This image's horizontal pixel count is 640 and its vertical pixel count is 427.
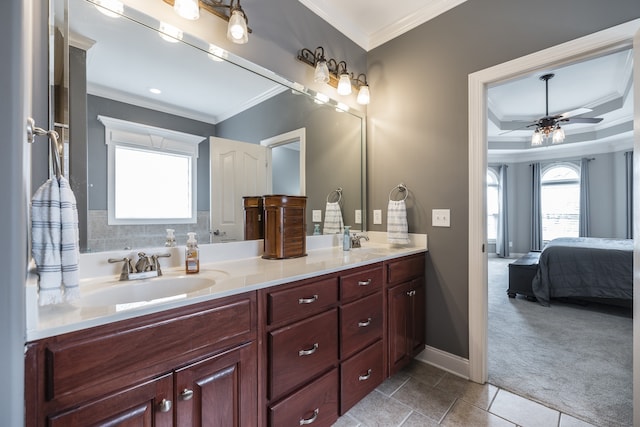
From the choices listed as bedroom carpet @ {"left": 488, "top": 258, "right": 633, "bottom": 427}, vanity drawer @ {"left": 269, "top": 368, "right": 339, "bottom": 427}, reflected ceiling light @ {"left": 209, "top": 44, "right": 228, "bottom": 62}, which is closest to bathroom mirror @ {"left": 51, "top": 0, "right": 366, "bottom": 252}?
reflected ceiling light @ {"left": 209, "top": 44, "right": 228, "bottom": 62}

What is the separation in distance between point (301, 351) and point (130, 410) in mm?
639

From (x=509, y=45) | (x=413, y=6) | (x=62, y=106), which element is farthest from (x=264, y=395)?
(x=413, y=6)

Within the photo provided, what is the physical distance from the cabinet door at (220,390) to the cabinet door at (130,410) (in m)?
0.04

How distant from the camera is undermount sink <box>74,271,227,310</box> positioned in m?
1.02

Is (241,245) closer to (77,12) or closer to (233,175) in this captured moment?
(233,175)

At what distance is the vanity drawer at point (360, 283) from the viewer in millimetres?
1482

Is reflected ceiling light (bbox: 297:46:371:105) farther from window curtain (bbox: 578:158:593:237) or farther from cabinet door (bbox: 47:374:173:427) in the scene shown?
window curtain (bbox: 578:158:593:237)

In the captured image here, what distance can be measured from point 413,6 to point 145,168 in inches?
84.3

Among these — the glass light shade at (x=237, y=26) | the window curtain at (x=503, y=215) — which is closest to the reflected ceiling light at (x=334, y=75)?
the glass light shade at (x=237, y=26)

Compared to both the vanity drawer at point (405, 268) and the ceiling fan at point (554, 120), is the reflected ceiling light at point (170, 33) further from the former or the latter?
the ceiling fan at point (554, 120)

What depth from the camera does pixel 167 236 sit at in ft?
4.61

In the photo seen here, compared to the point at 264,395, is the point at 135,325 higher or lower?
higher

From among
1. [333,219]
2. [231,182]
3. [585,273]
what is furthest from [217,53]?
[585,273]

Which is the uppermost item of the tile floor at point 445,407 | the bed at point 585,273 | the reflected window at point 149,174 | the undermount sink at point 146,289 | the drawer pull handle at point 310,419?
the reflected window at point 149,174
